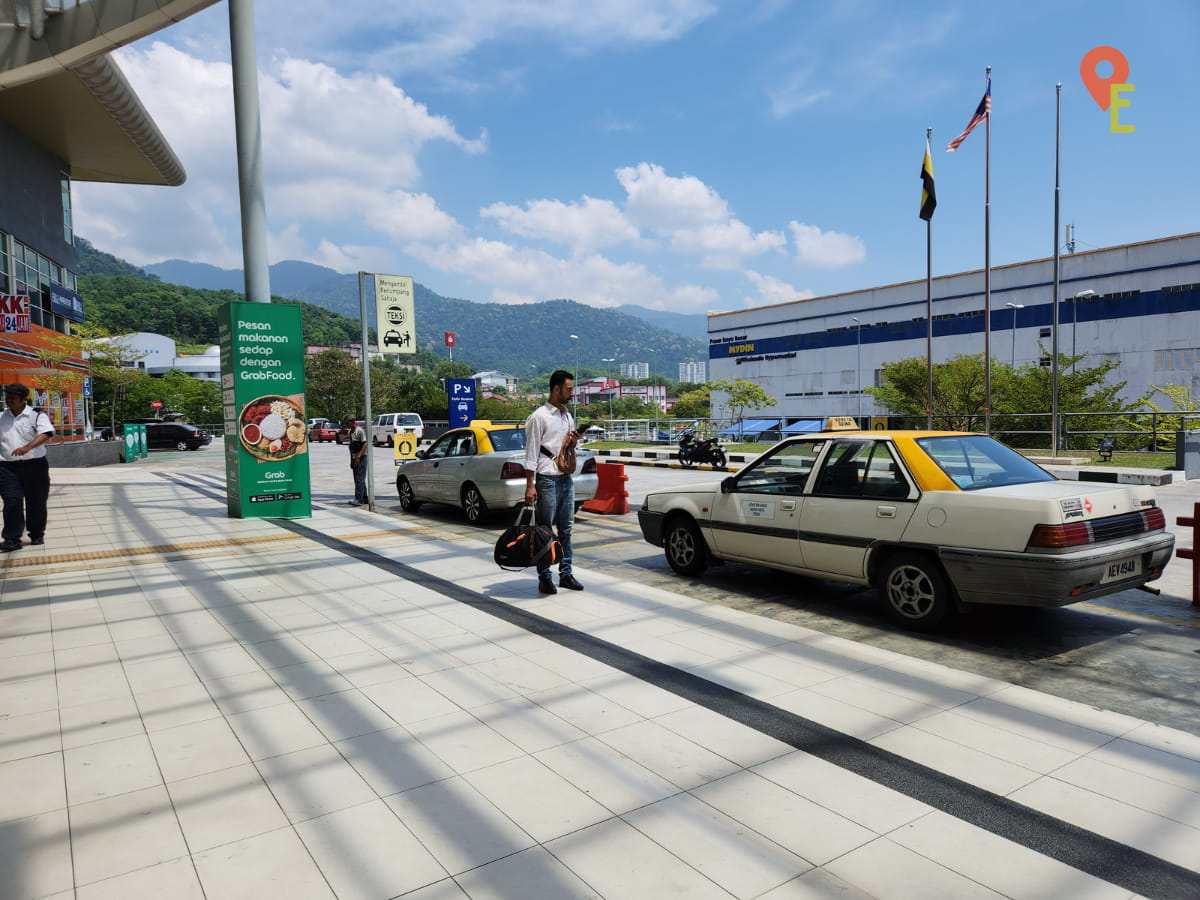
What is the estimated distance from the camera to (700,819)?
2904mm

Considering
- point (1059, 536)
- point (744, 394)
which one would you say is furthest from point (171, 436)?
point (1059, 536)

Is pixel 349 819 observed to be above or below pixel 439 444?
below

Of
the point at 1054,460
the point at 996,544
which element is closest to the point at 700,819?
the point at 996,544

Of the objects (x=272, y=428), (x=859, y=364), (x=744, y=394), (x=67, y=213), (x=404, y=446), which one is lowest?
(x=404, y=446)

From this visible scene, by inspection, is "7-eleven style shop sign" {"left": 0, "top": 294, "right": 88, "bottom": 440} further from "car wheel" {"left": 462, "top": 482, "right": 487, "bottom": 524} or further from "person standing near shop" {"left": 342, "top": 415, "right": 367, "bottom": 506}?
"car wheel" {"left": 462, "top": 482, "right": 487, "bottom": 524}

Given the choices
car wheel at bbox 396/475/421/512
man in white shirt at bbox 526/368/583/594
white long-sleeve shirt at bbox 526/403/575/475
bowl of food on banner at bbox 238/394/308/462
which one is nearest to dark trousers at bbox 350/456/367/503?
car wheel at bbox 396/475/421/512

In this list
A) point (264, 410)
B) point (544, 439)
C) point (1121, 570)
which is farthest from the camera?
point (264, 410)

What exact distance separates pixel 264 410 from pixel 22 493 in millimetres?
3122

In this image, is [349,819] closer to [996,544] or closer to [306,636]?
[306,636]

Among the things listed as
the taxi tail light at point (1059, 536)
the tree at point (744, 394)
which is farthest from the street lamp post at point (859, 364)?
the taxi tail light at point (1059, 536)

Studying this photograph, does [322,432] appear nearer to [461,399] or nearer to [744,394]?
[744,394]

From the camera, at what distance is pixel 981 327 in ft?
168

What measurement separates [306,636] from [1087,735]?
15.9 feet

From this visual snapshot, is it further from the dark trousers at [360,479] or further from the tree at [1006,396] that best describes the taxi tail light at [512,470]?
the tree at [1006,396]
